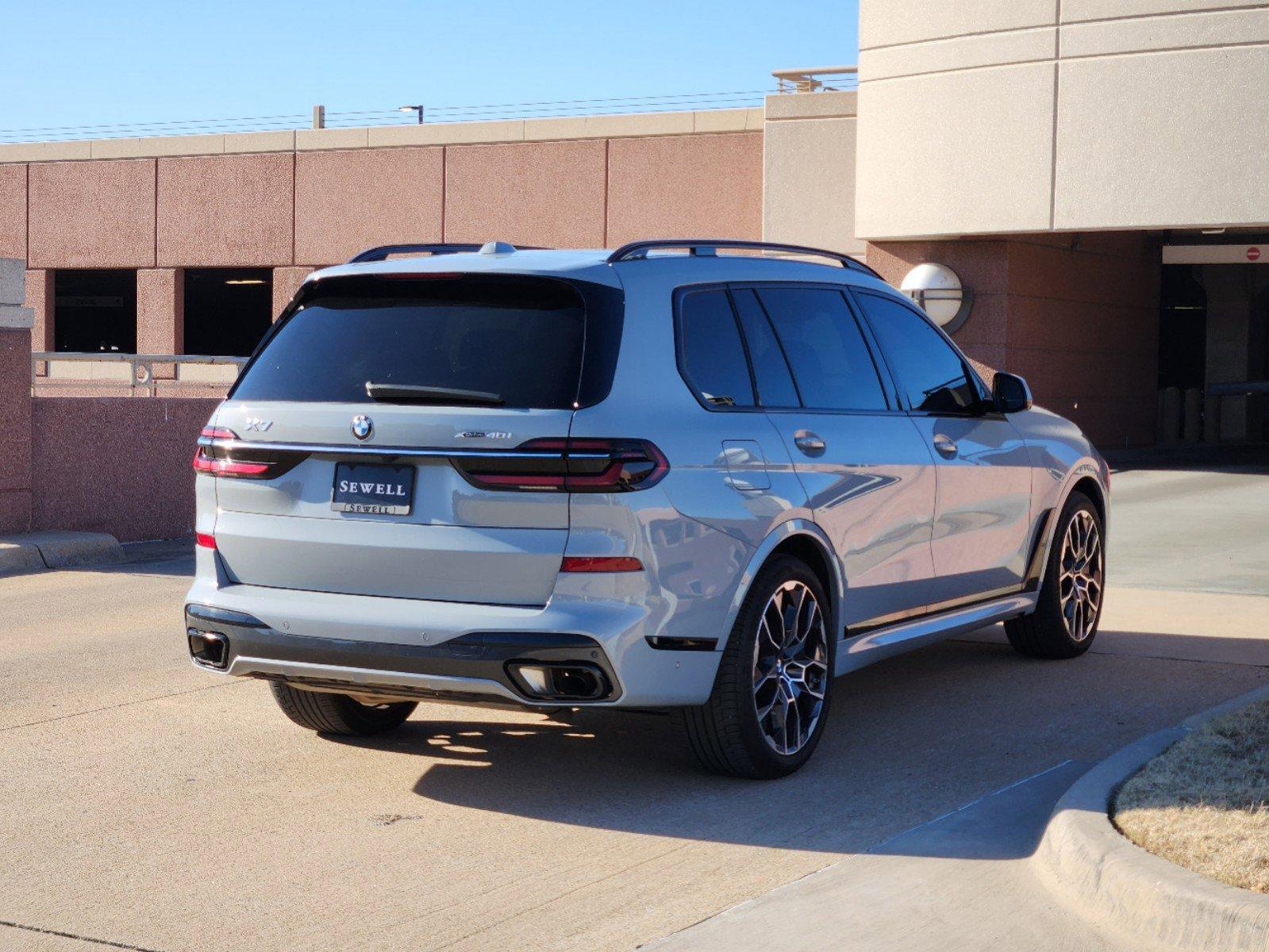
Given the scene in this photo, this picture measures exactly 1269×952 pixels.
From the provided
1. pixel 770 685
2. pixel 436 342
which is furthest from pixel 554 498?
pixel 770 685

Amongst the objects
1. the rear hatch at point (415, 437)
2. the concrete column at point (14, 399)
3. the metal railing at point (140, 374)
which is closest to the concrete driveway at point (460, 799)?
the rear hatch at point (415, 437)

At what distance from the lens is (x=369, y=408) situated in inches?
223

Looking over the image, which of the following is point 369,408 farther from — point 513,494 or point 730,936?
point 730,936

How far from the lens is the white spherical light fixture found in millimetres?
25688

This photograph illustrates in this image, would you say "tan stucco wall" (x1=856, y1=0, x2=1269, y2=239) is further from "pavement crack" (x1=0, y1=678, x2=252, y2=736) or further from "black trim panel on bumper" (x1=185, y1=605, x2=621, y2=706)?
"black trim panel on bumper" (x1=185, y1=605, x2=621, y2=706)

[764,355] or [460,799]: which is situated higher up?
[764,355]

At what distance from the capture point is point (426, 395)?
221 inches

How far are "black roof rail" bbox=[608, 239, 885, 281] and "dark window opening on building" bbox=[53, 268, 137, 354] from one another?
38.3 m

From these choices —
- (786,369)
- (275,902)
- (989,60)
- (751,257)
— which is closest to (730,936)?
(275,902)

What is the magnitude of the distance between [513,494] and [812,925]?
1.68 meters

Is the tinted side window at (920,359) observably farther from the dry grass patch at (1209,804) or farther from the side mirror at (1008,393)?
the dry grass patch at (1209,804)

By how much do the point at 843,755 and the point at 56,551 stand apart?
7910mm

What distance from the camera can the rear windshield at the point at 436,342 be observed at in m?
5.58

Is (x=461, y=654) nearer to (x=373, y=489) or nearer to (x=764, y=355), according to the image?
(x=373, y=489)
